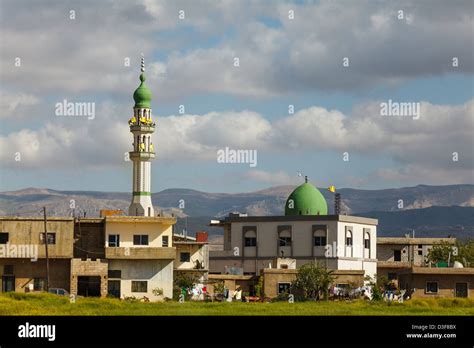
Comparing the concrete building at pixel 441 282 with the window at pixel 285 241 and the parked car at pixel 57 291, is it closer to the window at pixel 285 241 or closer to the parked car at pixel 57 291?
the parked car at pixel 57 291

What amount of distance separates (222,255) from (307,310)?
4803 centimetres

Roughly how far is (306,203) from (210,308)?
47338 mm

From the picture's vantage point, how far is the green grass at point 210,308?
192 feet

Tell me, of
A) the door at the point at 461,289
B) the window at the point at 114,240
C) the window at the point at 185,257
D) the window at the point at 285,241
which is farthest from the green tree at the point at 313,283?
the window at the point at 285,241

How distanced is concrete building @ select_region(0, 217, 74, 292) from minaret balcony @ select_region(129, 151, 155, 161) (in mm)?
31724

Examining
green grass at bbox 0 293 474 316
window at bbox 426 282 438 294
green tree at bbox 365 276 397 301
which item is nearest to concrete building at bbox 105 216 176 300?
green tree at bbox 365 276 397 301

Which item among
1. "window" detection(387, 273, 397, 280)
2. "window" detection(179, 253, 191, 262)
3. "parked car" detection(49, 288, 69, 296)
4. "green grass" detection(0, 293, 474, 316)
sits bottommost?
"green grass" detection(0, 293, 474, 316)

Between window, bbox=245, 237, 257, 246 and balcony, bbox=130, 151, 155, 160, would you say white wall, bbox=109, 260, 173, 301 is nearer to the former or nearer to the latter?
window, bbox=245, 237, 257, 246

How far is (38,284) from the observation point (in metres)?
82.9

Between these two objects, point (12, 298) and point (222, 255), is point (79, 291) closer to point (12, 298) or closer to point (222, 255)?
point (12, 298)

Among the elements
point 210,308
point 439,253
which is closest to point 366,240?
point 439,253

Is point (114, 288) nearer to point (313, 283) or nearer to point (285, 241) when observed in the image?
point (313, 283)

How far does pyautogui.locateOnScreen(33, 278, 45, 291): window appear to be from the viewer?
8256 centimetres
